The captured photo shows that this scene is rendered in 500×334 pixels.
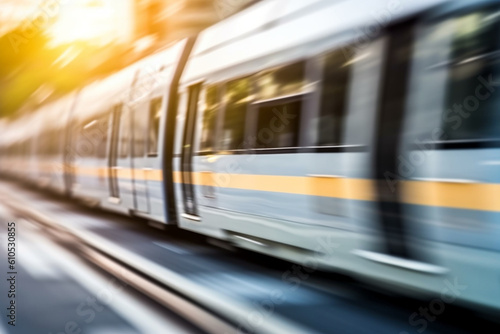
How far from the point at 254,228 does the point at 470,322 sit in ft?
8.72

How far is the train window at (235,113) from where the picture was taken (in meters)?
7.72

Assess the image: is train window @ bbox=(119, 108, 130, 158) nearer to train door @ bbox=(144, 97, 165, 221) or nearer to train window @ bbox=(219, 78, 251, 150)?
train door @ bbox=(144, 97, 165, 221)

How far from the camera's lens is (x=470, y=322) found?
530cm

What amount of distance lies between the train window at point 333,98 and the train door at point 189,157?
3.01 m

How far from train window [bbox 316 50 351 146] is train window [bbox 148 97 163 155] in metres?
4.36

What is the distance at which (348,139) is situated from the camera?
589 cm

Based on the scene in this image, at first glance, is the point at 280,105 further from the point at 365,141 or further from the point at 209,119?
the point at 209,119

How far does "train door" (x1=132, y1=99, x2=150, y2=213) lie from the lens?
1084 centimetres

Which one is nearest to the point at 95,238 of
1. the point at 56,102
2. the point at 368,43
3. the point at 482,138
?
the point at 368,43

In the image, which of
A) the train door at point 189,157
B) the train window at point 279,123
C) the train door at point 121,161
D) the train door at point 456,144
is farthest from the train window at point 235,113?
the train door at point 121,161

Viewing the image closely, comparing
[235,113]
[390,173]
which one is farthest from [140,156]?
[390,173]

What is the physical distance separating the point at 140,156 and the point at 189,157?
2.14m

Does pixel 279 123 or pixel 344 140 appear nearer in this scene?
pixel 344 140

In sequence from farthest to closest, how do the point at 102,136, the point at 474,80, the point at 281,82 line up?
the point at 102,136 → the point at 281,82 → the point at 474,80
